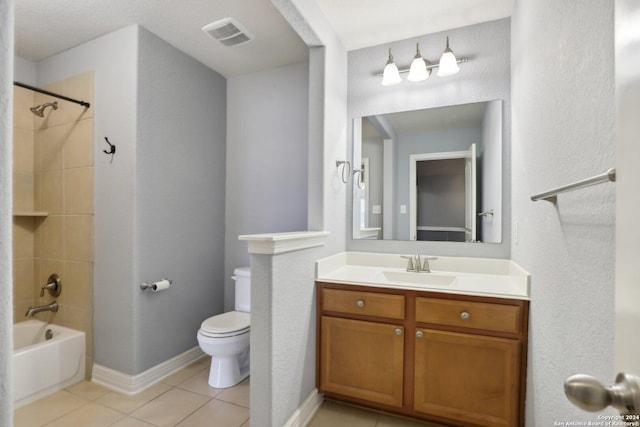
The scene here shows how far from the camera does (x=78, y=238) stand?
7.64ft

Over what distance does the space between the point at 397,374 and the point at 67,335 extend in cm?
237

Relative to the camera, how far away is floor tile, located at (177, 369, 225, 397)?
2.11 metres

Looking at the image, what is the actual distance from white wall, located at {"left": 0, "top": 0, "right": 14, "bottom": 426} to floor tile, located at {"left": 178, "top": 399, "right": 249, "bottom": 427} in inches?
63.0

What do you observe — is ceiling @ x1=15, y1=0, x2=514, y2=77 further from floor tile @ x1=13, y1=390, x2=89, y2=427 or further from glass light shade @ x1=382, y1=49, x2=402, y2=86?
floor tile @ x1=13, y1=390, x2=89, y2=427

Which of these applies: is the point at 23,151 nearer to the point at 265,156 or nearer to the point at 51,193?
the point at 51,193

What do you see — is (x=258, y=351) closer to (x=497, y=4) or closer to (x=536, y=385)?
(x=536, y=385)

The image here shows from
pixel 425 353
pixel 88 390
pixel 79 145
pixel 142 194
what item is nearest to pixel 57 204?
pixel 79 145

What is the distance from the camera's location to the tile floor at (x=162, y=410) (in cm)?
179

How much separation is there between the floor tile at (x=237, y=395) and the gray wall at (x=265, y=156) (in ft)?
2.71

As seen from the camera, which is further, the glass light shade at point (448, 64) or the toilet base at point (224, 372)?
the toilet base at point (224, 372)

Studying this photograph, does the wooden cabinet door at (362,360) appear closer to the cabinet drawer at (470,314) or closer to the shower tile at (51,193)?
the cabinet drawer at (470,314)

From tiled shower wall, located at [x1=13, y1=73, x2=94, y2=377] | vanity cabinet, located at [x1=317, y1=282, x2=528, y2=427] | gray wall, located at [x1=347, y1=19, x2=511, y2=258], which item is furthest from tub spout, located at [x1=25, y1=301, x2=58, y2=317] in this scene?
gray wall, located at [x1=347, y1=19, x2=511, y2=258]

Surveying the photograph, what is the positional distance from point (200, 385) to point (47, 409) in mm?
894

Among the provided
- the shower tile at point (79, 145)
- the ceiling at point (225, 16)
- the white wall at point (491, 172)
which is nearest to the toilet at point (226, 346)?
the shower tile at point (79, 145)
